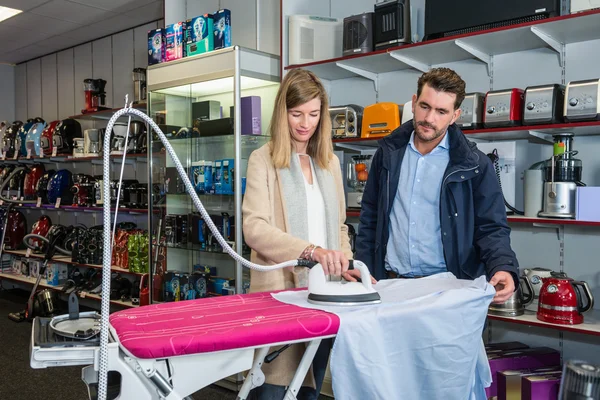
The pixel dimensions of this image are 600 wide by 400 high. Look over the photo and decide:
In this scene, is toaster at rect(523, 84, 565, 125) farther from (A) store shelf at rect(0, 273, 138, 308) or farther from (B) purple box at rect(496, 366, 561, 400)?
(A) store shelf at rect(0, 273, 138, 308)

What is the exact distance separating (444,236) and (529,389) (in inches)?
45.9

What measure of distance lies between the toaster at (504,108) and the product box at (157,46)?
8.36 feet

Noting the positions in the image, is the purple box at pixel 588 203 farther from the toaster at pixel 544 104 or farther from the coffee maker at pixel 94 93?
the coffee maker at pixel 94 93

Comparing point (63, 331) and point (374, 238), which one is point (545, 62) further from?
point (63, 331)

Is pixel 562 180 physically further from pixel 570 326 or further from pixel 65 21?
pixel 65 21

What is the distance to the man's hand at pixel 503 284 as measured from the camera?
1.72m

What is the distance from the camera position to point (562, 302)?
257 centimetres

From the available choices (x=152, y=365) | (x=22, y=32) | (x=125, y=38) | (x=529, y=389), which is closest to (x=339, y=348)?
(x=152, y=365)

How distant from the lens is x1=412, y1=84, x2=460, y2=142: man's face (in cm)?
193

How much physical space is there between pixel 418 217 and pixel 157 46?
3.07 meters

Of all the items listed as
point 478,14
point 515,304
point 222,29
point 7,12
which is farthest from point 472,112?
point 7,12

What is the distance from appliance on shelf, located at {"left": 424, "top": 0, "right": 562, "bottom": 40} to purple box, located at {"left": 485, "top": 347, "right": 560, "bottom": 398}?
5.35ft

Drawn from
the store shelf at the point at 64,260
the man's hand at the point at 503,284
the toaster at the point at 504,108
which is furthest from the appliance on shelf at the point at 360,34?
the store shelf at the point at 64,260

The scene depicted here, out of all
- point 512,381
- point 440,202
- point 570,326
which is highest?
point 440,202
